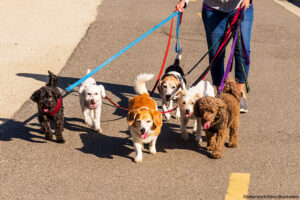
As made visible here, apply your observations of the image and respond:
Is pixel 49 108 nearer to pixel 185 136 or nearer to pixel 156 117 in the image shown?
pixel 156 117

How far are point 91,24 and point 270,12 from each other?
6.21m

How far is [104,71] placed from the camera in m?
8.33

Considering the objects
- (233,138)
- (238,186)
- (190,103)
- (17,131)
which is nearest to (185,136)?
(190,103)

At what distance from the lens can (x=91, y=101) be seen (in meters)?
5.68

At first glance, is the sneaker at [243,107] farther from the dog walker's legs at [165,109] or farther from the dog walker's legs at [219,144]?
the dog walker's legs at [219,144]

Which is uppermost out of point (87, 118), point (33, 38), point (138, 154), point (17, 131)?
point (33, 38)

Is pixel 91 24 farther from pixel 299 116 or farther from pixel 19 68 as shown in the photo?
pixel 299 116

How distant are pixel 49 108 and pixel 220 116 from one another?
2240 mm

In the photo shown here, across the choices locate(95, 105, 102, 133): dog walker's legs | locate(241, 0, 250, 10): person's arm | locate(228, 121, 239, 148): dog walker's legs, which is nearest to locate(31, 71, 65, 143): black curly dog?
locate(95, 105, 102, 133): dog walker's legs

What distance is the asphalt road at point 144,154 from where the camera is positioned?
4.62 meters

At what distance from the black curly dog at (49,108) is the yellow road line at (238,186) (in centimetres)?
239

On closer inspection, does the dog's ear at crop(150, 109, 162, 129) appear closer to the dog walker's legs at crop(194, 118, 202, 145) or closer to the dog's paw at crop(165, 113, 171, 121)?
the dog walker's legs at crop(194, 118, 202, 145)

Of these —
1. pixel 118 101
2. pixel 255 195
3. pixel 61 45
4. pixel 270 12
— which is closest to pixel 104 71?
pixel 118 101

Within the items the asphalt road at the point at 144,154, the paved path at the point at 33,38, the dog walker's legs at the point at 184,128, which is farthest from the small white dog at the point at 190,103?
the paved path at the point at 33,38
